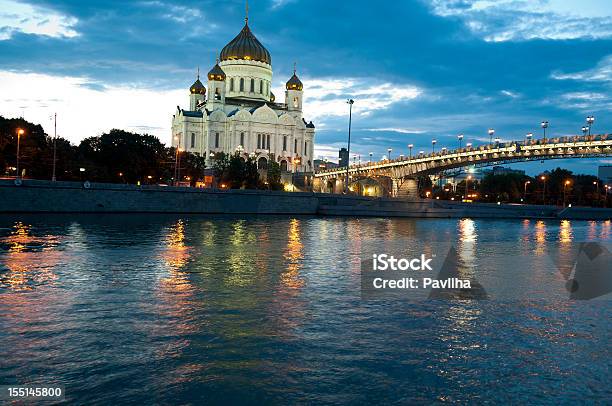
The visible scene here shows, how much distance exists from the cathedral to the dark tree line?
3825cm

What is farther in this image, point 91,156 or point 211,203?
point 91,156

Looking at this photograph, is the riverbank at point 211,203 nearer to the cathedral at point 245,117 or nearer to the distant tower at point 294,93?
the cathedral at point 245,117

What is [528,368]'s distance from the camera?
306 inches

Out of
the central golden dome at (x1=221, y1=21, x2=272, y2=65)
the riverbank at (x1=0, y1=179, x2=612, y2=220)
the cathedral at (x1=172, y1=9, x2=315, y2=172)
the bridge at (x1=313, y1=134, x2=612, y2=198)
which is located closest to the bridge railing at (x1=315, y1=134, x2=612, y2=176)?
the bridge at (x1=313, y1=134, x2=612, y2=198)

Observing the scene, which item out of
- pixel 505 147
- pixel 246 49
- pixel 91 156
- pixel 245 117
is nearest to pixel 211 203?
pixel 91 156

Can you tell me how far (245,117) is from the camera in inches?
4636

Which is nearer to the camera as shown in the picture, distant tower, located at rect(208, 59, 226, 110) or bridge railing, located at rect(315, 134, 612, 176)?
bridge railing, located at rect(315, 134, 612, 176)

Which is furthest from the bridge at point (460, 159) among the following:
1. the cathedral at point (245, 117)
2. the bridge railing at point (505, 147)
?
the cathedral at point (245, 117)

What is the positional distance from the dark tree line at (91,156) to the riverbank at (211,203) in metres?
11.4

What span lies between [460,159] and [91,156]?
166 feet

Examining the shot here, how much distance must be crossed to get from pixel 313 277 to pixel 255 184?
6362 cm

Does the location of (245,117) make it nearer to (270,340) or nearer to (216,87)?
(216,87)

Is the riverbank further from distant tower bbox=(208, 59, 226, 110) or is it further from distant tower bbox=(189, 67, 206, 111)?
distant tower bbox=(189, 67, 206, 111)

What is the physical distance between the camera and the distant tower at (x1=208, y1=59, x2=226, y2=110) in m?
120
